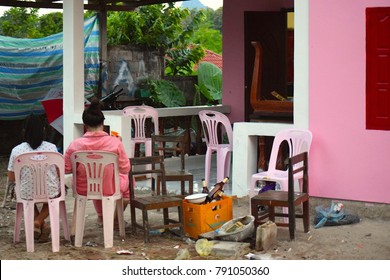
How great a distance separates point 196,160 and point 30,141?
567 cm

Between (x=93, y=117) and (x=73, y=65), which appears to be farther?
(x=73, y=65)

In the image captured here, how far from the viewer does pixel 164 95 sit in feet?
52.1

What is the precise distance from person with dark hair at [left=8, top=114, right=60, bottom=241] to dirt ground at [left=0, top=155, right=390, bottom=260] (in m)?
0.17

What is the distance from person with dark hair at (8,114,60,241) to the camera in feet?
22.8

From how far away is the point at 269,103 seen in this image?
9469mm

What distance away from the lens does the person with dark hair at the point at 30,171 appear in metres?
6.94

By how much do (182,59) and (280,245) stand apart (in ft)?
41.8

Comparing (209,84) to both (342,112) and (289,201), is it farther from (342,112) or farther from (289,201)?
(289,201)

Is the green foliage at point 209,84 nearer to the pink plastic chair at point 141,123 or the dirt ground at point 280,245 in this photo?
the pink plastic chair at point 141,123

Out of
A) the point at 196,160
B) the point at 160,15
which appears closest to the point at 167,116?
the point at 196,160

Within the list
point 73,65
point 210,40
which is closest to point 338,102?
point 73,65

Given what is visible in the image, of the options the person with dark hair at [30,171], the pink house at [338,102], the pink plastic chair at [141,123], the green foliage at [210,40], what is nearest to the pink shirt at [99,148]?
the person with dark hair at [30,171]

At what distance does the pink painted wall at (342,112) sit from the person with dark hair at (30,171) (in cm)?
292

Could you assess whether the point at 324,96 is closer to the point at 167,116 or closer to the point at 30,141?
the point at 30,141
